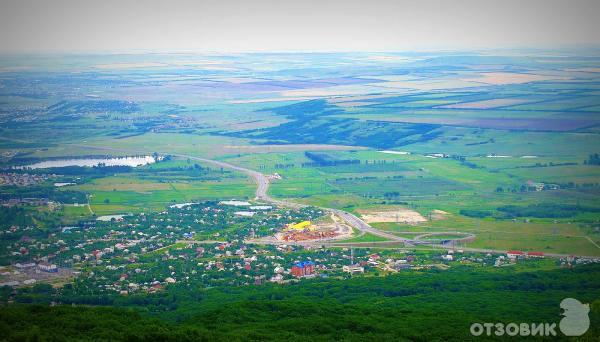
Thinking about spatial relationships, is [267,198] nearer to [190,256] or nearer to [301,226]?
[301,226]

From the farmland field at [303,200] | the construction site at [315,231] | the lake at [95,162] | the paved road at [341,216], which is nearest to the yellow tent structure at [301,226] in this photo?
the construction site at [315,231]

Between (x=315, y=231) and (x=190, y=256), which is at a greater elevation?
(x=315, y=231)

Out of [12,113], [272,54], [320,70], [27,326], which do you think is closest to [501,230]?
[27,326]

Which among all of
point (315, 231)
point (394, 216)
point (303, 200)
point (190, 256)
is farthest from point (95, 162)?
point (190, 256)

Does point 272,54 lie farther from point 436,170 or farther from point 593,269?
point 593,269

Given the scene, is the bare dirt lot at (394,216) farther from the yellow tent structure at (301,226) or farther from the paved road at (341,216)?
the yellow tent structure at (301,226)

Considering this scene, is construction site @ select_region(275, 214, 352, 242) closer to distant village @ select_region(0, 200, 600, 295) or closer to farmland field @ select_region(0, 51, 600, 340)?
distant village @ select_region(0, 200, 600, 295)

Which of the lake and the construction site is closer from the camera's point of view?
the construction site

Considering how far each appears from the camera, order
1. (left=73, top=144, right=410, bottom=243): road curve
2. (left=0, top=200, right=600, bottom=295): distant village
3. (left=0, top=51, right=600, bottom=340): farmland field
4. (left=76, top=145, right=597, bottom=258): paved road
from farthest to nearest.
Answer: (left=73, top=144, right=410, bottom=243): road curve, (left=76, top=145, right=597, bottom=258): paved road, (left=0, top=200, right=600, bottom=295): distant village, (left=0, top=51, right=600, bottom=340): farmland field

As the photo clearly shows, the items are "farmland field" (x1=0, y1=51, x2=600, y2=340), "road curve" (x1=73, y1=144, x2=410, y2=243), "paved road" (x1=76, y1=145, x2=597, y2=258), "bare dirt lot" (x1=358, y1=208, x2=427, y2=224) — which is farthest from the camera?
"bare dirt lot" (x1=358, y1=208, x2=427, y2=224)

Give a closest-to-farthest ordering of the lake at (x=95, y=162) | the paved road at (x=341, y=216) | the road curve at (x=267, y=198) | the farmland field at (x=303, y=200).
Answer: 1. the farmland field at (x=303, y=200)
2. the paved road at (x=341, y=216)
3. the road curve at (x=267, y=198)
4. the lake at (x=95, y=162)

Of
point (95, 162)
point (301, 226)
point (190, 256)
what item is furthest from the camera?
point (95, 162)

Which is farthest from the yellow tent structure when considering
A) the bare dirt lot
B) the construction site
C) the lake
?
the lake
